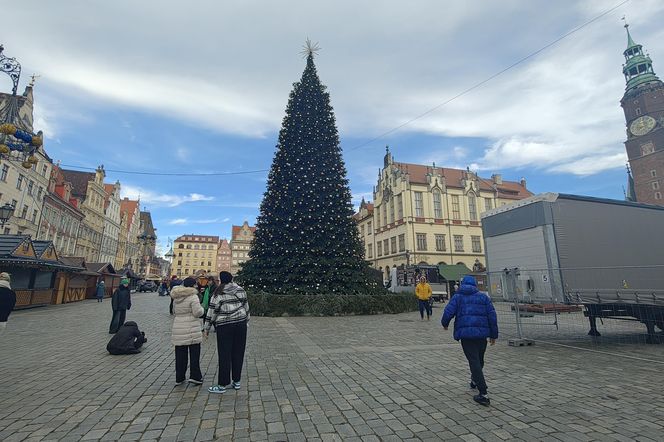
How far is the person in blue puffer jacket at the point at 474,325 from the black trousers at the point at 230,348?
129 inches

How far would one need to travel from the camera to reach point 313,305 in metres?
15.7

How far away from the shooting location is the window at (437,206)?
4768 centimetres

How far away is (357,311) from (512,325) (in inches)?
281

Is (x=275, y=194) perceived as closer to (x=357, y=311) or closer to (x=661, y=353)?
(x=357, y=311)

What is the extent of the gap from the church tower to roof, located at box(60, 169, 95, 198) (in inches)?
3938

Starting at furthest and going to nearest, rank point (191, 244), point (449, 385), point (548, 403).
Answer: point (191, 244) → point (449, 385) → point (548, 403)

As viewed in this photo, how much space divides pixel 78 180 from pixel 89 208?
4863 mm

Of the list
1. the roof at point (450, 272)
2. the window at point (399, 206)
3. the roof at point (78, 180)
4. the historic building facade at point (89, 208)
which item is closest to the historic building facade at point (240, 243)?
the historic building facade at point (89, 208)

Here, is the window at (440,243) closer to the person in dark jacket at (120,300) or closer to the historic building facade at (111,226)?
the person in dark jacket at (120,300)

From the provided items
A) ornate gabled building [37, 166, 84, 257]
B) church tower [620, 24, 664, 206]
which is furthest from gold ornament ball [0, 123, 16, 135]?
church tower [620, 24, 664, 206]

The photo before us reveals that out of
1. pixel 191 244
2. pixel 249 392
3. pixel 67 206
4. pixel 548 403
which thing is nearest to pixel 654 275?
pixel 548 403

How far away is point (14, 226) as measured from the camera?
30.0 metres

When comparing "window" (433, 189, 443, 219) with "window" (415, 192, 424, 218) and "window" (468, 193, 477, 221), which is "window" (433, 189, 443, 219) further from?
"window" (468, 193, 477, 221)

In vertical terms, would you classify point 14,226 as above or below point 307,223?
above
